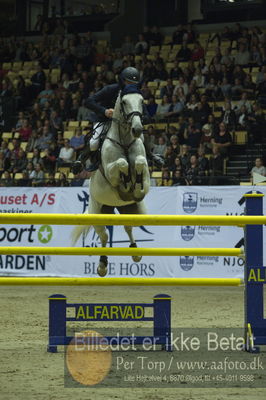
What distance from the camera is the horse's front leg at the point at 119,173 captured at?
810 cm

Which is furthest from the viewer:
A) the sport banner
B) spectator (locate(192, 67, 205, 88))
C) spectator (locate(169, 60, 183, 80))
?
spectator (locate(169, 60, 183, 80))

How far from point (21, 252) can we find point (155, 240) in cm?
865

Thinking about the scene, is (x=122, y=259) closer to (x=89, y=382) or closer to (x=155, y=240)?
(x=155, y=240)

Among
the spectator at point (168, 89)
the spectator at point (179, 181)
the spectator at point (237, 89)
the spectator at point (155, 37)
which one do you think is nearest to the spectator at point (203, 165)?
the spectator at point (179, 181)

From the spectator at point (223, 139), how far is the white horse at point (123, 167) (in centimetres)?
960

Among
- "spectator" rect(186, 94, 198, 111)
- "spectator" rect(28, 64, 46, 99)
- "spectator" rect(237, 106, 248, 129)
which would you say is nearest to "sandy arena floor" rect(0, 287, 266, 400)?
"spectator" rect(237, 106, 248, 129)

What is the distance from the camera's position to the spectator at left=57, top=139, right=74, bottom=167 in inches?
787

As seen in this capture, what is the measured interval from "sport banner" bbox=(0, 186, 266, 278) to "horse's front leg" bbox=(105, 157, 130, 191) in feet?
22.9

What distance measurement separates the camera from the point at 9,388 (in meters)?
6.28

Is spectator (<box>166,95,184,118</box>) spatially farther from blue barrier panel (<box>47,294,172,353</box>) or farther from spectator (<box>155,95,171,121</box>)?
blue barrier panel (<box>47,294,172,353</box>)

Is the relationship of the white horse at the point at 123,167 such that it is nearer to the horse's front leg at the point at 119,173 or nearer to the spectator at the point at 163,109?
the horse's front leg at the point at 119,173

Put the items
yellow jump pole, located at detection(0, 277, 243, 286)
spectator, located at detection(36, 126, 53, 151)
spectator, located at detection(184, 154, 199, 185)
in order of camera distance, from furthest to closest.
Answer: spectator, located at detection(36, 126, 53, 151)
spectator, located at detection(184, 154, 199, 185)
yellow jump pole, located at detection(0, 277, 243, 286)

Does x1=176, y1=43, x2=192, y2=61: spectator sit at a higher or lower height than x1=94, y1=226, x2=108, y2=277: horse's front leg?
higher

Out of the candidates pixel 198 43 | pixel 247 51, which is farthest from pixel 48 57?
pixel 247 51
